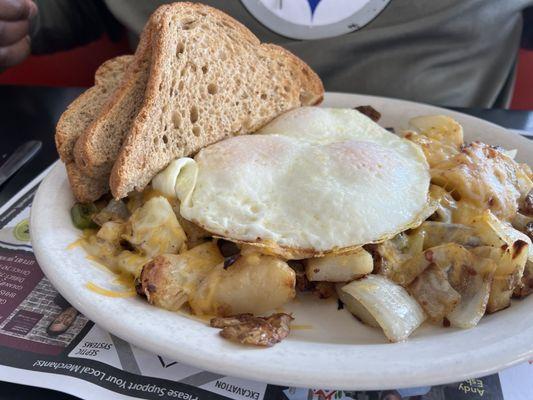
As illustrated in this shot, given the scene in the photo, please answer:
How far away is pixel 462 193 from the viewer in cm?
115

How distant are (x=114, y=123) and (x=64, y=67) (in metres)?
2.23

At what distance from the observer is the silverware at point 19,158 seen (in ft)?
5.08

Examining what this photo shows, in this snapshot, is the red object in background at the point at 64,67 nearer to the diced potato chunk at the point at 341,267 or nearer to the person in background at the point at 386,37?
the person in background at the point at 386,37

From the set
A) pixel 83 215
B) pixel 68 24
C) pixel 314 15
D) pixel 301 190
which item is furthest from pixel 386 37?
pixel 68 24

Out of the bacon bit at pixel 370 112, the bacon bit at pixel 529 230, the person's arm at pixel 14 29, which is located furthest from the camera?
the person's arm at pixel 14 29

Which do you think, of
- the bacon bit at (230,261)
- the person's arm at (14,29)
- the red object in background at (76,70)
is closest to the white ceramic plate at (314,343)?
the bacon bit at (230,261)

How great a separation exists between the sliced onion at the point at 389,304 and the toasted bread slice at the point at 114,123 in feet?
2.07

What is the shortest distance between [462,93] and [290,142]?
1.32 meters

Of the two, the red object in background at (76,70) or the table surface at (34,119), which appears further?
Result: the red object in background at (76,70)

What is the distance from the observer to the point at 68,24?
255cm

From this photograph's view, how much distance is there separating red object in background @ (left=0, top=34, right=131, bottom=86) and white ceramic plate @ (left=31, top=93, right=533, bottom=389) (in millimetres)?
2247

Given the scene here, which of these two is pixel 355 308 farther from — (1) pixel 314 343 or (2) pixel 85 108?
(2) pixel 85 108

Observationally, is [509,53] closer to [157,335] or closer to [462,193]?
[462,193]

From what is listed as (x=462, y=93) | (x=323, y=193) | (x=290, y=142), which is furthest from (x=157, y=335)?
(x=462, y=93)
